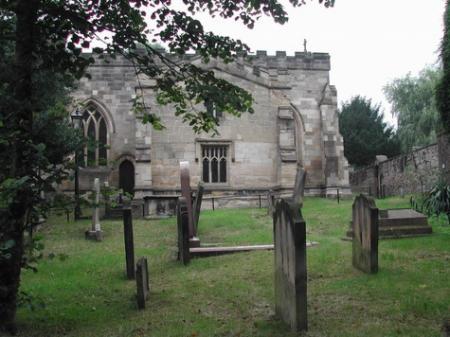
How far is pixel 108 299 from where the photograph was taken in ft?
23.6

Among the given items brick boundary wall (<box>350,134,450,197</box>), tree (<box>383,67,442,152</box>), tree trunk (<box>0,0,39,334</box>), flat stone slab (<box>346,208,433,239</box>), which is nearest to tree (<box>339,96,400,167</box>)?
tree (<box>383,67,442,152</box>)

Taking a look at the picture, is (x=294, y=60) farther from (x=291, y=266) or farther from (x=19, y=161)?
(x=19, y=161)

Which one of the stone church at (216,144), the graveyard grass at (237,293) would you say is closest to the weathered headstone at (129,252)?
the graveyard grass at (237,293)

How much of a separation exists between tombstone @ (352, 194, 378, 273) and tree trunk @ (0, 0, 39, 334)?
16.2ft

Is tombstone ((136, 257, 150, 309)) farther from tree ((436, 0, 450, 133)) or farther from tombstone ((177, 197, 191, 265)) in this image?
tree ((436, 0, 450, 133))

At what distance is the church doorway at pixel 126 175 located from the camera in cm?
2609

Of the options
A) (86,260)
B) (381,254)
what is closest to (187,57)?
(86,260)

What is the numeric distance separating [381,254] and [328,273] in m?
1.41

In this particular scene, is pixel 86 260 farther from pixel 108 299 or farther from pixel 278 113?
pixel 278 113

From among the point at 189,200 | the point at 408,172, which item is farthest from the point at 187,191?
the point at 408,172

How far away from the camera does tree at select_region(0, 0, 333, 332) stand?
5.31 meters

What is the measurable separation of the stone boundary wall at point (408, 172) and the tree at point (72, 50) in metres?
11.9

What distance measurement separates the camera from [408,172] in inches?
825

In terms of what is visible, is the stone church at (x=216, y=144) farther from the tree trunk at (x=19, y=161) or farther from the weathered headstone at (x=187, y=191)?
the tree trunk at (x=19, y=161)
